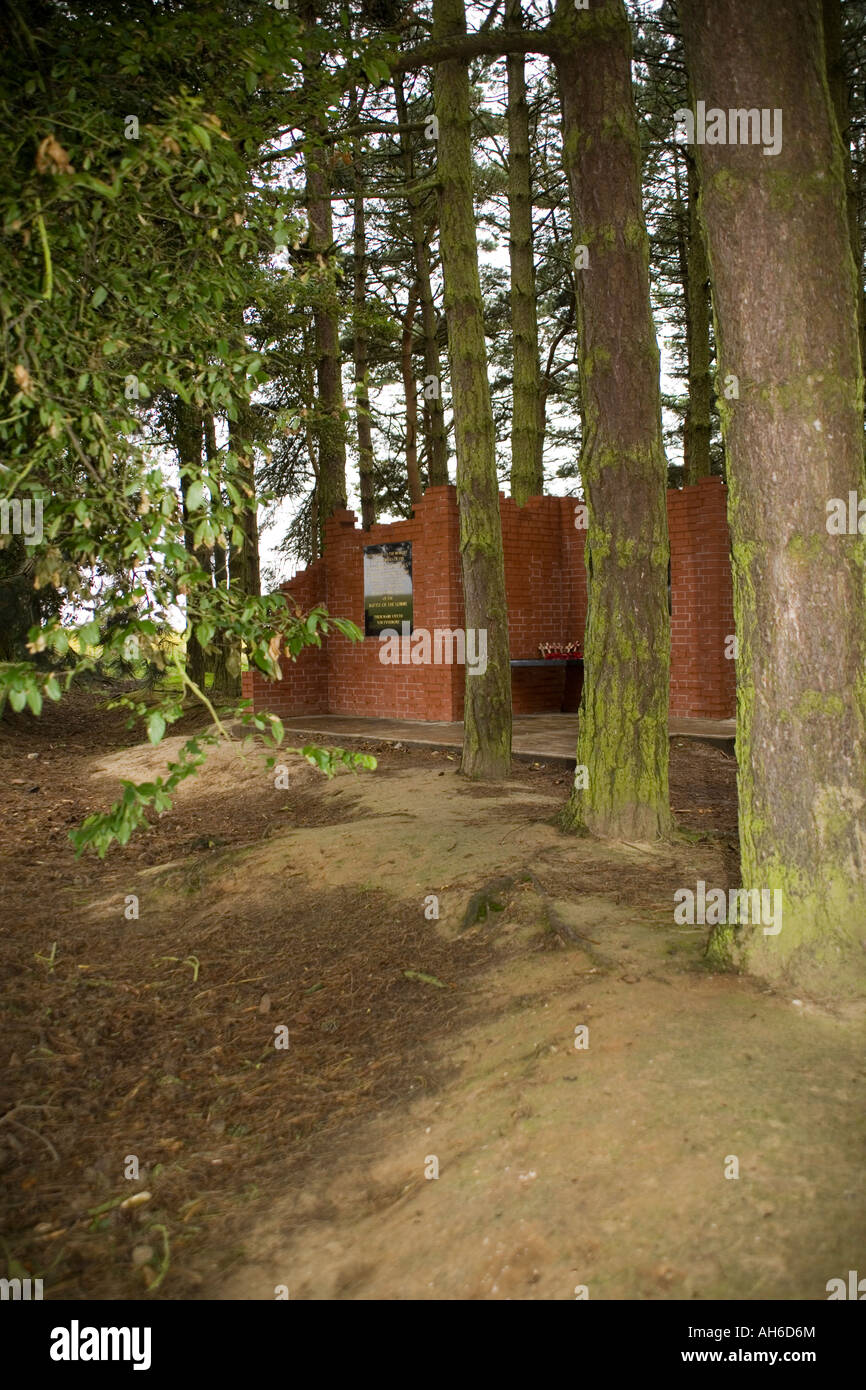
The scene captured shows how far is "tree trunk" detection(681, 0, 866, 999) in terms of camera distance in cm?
418

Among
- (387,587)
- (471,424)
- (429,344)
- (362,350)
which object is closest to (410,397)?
(429,344)

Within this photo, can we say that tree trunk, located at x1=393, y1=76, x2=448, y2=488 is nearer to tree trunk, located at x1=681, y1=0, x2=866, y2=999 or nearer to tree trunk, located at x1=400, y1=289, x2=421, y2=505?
tree trunk, located at x1=400, y1=289, x2=421, y2=505

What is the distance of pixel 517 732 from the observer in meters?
13.5

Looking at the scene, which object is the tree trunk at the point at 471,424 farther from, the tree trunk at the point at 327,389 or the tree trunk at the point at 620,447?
the tree trunk at the point at 327,389

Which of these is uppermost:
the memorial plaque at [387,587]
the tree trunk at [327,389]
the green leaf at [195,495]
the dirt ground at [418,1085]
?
the tree trunk at [327,389]

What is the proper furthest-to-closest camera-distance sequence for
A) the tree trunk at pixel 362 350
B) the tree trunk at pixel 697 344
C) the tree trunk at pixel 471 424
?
1. the tree trunk at pixel 362 350
2. the tree trunk at pixel 697 344
3. the tree trunk at pixel 471 424

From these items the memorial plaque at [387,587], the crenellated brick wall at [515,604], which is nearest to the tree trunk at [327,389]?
the crenellated brick wall at [515,604]

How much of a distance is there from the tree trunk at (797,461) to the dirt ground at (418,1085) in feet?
1.62

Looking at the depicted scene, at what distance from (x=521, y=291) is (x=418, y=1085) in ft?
49.3

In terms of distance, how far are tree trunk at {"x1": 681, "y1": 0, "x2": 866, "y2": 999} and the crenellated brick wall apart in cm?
922

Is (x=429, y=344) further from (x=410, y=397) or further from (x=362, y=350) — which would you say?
(x=362, y=350)

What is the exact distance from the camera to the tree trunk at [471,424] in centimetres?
993

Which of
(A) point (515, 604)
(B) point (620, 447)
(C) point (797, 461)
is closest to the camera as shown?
(C) point (797, 461)
